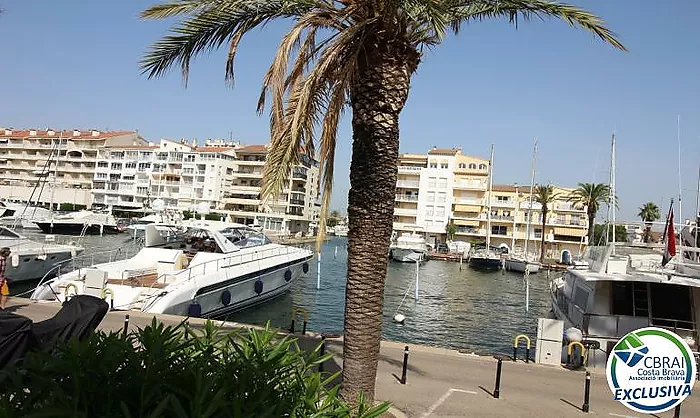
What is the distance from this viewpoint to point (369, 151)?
23.7 feet

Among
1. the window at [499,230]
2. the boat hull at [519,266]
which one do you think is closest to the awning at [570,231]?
the window at [499,230]

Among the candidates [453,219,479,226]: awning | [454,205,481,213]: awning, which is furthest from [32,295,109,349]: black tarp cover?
[454,205,481,213]: awning

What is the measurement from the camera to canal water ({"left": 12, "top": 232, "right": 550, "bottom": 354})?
2152 centimetres

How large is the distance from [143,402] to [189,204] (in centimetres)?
9796

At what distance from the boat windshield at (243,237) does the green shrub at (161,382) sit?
19.5 meters

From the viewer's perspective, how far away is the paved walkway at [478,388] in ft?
30.0

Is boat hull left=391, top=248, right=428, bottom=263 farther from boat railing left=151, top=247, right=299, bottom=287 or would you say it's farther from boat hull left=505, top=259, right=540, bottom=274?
boat railing left=151, top=247, right=299, bottom=287

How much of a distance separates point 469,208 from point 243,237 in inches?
2658

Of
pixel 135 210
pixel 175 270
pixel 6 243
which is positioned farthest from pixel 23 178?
pixel 175 270

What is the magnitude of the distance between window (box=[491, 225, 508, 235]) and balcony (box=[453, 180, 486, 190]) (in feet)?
21.5

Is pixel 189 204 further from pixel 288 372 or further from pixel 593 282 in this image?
pixel 288 372

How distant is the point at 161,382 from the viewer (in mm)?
3846

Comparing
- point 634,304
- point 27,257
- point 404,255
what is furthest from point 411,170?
point 634,304

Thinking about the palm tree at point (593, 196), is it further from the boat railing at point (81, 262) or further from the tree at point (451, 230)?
the boat railing at point (81, 262)
